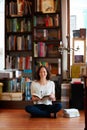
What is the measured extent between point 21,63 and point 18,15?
1026 millimetres

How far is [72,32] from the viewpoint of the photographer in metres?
6.25

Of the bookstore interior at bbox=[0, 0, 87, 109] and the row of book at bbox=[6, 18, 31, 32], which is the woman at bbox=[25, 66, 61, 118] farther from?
the row of book at bbox=[6, 18, 31, 32]

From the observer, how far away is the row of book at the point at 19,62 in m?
6.10

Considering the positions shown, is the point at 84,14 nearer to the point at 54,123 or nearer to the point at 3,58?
the point at 3,58

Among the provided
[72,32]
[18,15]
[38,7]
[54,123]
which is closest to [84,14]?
[72,32]

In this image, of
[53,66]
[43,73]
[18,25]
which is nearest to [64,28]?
[53,66]

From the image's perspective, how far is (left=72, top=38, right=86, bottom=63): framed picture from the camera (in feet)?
20.3

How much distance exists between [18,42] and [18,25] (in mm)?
365

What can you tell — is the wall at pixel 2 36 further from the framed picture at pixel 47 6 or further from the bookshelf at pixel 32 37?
the framed picture at pixel 47 6

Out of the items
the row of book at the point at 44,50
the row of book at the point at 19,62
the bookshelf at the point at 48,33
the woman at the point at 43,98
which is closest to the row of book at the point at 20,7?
the bookshelf at the point at 48,33

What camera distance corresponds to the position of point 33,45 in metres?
6.07

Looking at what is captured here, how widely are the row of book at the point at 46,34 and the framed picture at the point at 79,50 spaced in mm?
438

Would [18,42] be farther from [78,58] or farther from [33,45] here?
[78,58]

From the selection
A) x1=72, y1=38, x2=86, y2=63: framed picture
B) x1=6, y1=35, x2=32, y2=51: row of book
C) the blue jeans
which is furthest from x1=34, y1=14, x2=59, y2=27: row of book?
the blue jeans
